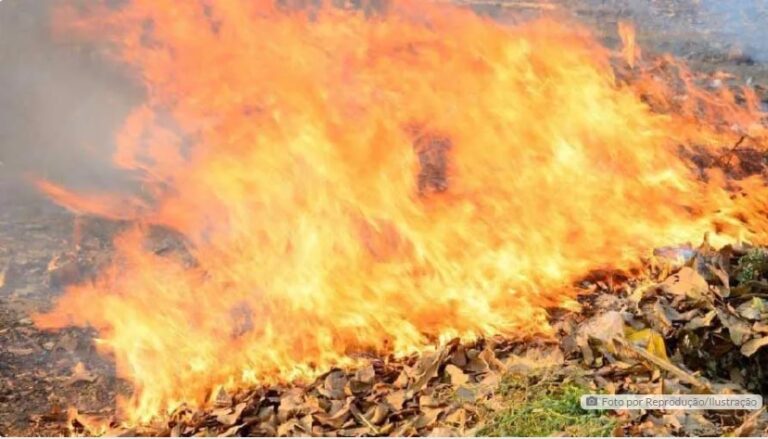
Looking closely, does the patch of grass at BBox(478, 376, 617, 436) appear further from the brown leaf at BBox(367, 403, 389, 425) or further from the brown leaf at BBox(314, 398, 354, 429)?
the brown leaf at BBox(314, 398, 354, 429)

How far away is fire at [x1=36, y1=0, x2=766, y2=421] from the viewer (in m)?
4.42

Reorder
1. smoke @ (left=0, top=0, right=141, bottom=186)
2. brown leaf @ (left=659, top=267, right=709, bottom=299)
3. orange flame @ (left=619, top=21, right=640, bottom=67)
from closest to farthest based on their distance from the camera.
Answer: brown leaf @ (left=659, top=267, right=709, bottom=299), smoke @ (left=0, top=0, right=141, bottom=186), orange flame @ (left=619, top=21, right=640, bottom=67)

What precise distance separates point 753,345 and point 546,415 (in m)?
1.14

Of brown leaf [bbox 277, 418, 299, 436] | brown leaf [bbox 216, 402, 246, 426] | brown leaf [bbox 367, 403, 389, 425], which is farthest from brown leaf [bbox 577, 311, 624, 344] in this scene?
brown leaf [bbox 216, 402, 246, 426]

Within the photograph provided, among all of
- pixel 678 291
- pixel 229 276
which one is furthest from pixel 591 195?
pixel 229 276

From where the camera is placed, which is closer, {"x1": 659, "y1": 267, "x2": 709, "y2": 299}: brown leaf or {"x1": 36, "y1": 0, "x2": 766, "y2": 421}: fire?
{"x1": 659, "y1": 267, "x2": 709, "y2": 299}: brown leaf

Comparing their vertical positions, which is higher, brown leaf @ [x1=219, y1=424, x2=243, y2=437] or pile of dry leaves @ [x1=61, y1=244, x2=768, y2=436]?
pile of dry leaves @ [x1=61, y1=244, x2=768, y2=436]

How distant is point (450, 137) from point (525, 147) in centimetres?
80

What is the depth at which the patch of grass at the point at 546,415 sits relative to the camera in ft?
11.2

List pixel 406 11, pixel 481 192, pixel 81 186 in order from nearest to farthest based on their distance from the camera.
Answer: pixel 481 192
pixel 81 186
pixel 406 11

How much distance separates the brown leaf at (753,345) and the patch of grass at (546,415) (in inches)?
34.2

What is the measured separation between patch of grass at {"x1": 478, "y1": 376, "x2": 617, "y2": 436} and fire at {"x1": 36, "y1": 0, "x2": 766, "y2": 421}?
0.61m

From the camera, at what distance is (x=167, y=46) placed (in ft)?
21.1

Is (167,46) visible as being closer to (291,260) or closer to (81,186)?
(81,186)
